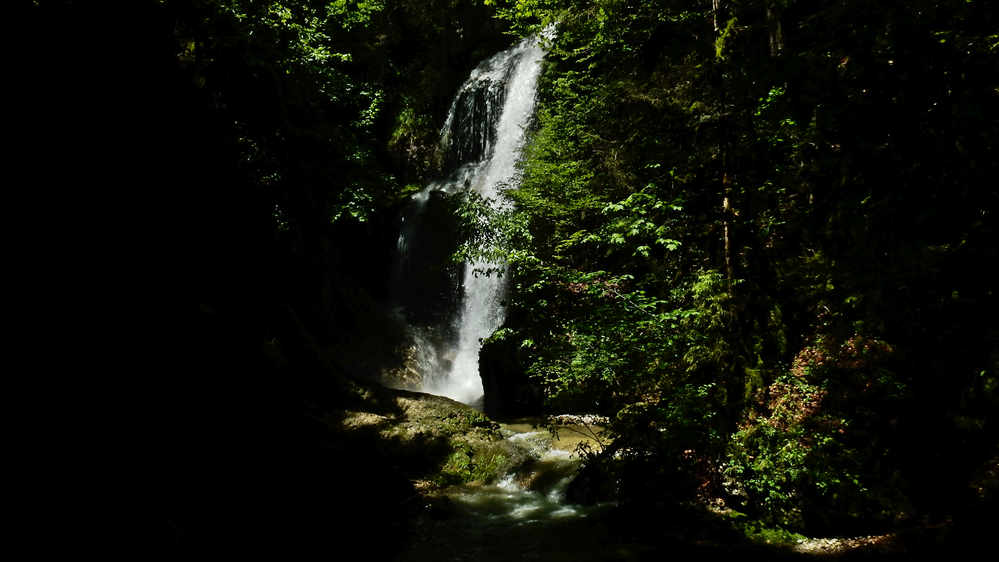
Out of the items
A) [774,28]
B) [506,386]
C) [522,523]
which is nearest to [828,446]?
[522,523]

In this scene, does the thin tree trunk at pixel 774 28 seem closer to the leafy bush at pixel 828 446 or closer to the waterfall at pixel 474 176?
the leafy bush at pixel 828 446

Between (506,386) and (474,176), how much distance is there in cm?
1213

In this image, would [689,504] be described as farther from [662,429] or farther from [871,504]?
[871,504]

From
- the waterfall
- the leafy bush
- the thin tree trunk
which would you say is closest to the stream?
the leafy bush

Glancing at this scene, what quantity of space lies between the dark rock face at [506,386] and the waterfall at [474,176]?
3.56 meters

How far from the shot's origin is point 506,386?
13.2 meters

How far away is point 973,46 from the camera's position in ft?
9.49

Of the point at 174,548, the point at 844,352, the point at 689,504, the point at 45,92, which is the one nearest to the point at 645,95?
the point at 844,352

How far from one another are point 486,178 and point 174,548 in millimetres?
19396

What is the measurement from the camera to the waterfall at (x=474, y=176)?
19312 millimetres

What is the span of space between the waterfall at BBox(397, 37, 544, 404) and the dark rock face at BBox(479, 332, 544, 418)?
11.7 feet

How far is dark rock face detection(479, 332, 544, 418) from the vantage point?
12.3 m

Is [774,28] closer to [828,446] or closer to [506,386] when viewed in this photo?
[828,446]

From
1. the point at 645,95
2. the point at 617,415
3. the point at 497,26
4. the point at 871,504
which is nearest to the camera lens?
Answer: the point at 871,504
